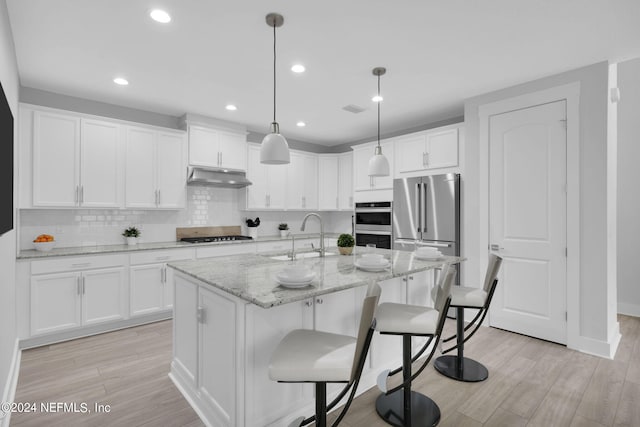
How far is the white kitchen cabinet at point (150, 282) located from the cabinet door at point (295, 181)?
2194 millimetres

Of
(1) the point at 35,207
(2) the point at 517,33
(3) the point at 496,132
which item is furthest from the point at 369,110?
(1) the point at 35,207

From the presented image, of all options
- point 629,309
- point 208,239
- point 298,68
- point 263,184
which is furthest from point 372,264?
point 629,309

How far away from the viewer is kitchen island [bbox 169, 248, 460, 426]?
1729mm

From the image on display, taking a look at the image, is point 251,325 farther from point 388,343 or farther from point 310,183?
point 310,183

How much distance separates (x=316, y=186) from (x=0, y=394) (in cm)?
476

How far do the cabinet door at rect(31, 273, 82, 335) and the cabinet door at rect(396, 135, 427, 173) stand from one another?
4.17 meters

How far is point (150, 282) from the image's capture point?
3826mm

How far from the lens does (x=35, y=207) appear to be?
11.1ft

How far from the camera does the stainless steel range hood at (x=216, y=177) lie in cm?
436

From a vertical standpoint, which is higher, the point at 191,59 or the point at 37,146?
the point at 191,59

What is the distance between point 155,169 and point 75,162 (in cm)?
83

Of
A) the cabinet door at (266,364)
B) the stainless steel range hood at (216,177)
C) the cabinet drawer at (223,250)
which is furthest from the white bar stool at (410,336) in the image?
the stainless steel range hood at (216,177)

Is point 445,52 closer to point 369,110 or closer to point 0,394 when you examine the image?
point 369,110

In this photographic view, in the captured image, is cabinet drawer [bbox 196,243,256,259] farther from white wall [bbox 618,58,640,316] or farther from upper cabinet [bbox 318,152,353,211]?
white wall [bbox 618,58,640,316]
